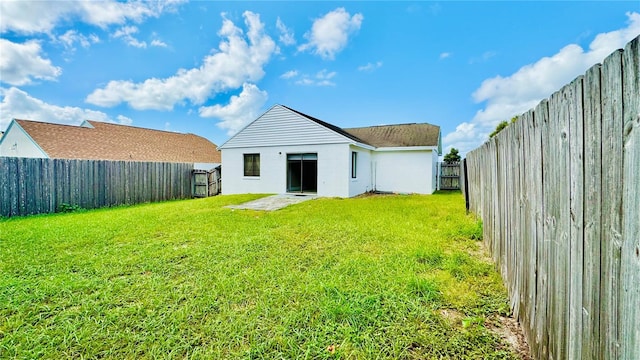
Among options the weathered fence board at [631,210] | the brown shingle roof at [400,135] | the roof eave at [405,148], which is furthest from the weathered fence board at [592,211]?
the brown shingle roof at [400,135]

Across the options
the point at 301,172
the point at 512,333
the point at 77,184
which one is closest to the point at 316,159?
the point at 301,172

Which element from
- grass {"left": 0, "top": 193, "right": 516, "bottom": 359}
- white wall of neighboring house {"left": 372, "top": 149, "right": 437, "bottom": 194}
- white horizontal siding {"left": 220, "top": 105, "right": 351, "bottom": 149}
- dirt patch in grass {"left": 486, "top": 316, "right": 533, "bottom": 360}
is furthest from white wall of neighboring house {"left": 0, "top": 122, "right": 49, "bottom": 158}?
dirt patch in grass {"left": 486, "top": 316, "right": 533, "bottom": 360}

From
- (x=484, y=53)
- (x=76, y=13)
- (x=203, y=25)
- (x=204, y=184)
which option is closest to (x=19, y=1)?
(x=76, y=13)

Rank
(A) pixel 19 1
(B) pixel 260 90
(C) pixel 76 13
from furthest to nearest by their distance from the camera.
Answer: (B) pixel 260 90, (C) pixel 76 13, (A) pixel 19 1

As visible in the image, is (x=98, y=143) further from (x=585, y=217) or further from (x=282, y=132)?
(x=585, y=217)

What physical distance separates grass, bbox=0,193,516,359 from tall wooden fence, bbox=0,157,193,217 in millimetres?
4413

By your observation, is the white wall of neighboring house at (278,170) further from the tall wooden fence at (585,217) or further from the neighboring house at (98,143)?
the tall wooden fence at (585,217)

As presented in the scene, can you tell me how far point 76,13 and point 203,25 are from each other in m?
4.17

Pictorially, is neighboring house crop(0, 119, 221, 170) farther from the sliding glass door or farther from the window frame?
the sliding glass door

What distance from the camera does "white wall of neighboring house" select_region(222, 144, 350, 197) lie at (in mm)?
11977

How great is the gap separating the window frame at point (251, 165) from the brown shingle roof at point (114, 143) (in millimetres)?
9441

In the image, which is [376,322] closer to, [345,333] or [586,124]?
[345,333]

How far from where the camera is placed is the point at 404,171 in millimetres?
14984

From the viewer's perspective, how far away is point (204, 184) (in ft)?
47.4
